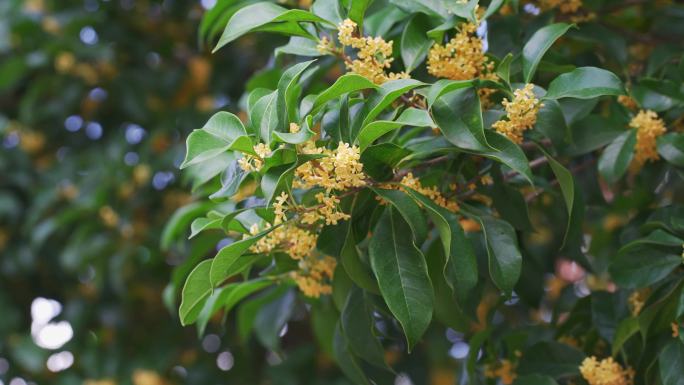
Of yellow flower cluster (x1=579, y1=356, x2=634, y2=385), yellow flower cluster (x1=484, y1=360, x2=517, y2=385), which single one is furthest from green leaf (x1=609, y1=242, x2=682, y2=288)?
yellow flower cluster (x1=484, y1=360, x2=517, y2=385)

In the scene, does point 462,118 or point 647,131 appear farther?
point 647,131

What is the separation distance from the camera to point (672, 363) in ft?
3.38

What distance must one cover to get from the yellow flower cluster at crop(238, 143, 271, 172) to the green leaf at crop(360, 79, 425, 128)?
0.11 metres

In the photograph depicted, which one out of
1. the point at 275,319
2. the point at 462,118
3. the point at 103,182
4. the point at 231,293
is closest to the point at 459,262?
the point at 462,118

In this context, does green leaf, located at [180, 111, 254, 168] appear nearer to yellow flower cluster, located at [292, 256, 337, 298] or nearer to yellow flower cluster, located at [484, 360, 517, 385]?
yellow flower cluster, located at [292, 256, 337, 298]

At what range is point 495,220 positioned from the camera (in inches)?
42.2

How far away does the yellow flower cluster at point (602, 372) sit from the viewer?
3.66ft

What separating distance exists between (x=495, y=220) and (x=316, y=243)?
0.22 meters

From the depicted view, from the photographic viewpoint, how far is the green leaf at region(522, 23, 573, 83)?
101 cm

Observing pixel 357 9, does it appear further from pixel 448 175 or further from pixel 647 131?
pixel 647 131

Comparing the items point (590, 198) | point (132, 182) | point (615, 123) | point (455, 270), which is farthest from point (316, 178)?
point (132, 182)

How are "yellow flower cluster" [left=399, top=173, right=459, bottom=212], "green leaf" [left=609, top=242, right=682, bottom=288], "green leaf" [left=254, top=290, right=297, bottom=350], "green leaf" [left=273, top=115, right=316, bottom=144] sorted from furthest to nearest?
"green leaf" [left=254, top=290, right=297, bottom=350] < "green leaf" [left=609, top=242, right=682, bottom=288] < "yellow flower cluster" [left=399, top=173, right=459, bottom=212] < "green leaf" [left=273, top=115, right=316, bottom=144]

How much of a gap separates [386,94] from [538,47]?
0.71 feet

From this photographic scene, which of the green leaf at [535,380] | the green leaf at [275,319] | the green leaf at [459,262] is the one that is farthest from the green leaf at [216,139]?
the green leaf at [275,319]
